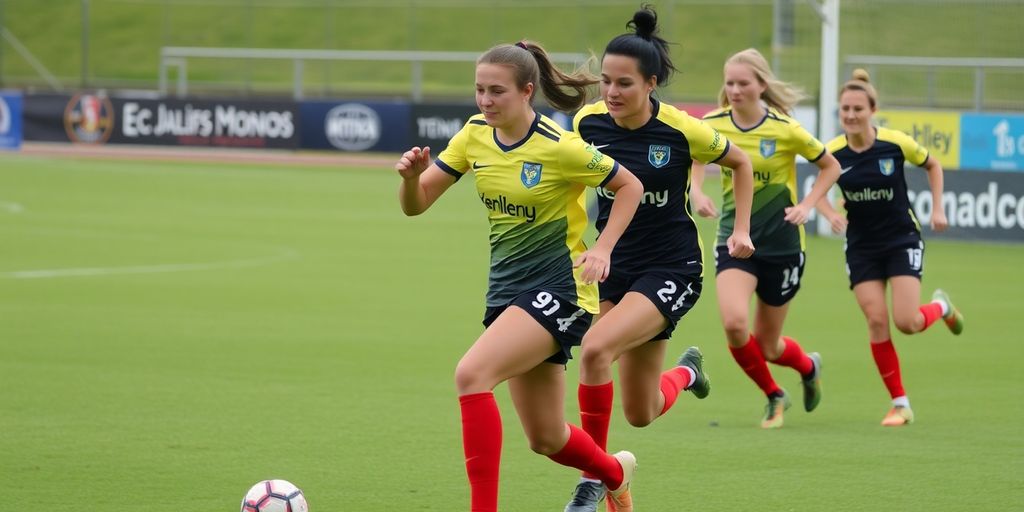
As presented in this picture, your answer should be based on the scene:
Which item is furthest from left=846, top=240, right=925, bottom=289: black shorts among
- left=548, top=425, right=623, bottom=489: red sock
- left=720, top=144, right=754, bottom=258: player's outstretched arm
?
left=548, top=425, right=623, bottom=489: red sock

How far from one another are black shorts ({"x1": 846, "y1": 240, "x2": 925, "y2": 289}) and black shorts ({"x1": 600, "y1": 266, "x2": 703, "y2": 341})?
266cm

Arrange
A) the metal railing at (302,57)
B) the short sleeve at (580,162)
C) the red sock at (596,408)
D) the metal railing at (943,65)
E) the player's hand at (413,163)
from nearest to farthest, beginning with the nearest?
the player's hand at (413,163)
the short sleeve at (580,162)
the red sock at (596,408)
the metal railing at (943,65)
the metal railing at (302,57)

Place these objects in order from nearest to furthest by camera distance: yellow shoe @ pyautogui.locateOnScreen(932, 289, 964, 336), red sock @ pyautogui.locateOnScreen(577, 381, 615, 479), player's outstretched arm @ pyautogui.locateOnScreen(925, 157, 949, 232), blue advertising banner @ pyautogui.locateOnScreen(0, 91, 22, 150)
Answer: red sock @ pyautogui.locateOnScreen(577, 381, 615, 479)
player's outstretched arm @ pyautogui.locateOnScreen(925, 157, 949, 232)
yellow shoe @ pyautogui.locateOnScreen(932, 289, 964, 336)
blue advertising banner @ pyautogui.locateOnScreen(0, 91, 22, 150)

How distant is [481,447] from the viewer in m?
5.79

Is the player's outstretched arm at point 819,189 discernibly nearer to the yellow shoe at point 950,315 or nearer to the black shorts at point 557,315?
the yellow shoe at point 950,315

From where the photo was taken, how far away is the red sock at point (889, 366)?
9.11 m

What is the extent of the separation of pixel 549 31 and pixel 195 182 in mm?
21746

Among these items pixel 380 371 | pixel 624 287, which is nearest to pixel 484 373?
pixel 624 287

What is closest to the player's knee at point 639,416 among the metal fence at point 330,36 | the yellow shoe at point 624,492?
the yellow shoe at point 624,492

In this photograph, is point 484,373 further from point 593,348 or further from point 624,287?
point 624,287

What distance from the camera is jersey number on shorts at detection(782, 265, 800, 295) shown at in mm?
8933

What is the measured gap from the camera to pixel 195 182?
28359 millimetres

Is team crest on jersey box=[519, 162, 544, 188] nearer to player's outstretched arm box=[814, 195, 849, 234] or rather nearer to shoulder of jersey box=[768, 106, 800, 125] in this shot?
shoulder of jersey box=[768, 106, 800, 125]

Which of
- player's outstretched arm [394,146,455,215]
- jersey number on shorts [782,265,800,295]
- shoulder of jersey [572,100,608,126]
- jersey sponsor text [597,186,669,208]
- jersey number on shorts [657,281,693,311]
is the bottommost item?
jersey number on shorts [782,265,800,295]
